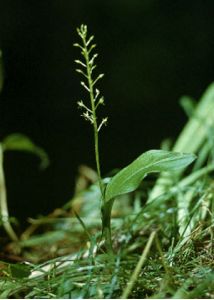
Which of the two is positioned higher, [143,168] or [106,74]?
[106,74]

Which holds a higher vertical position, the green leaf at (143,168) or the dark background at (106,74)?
the dark background at (106,74)

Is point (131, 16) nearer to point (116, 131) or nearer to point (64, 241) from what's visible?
point (116, 131)

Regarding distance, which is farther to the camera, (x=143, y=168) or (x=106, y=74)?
(x=106, y=74)

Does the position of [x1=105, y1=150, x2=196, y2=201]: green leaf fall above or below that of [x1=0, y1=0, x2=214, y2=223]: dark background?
below

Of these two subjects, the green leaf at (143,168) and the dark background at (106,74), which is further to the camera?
the dark background at (106,74)
